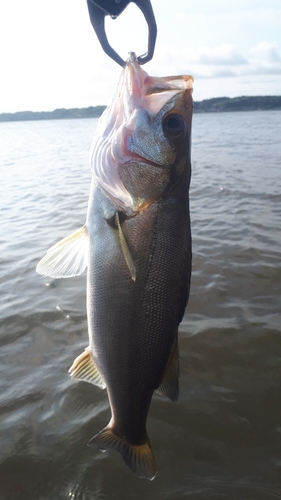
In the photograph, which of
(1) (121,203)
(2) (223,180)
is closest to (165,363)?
(1) (121,203)

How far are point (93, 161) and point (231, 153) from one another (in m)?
19.0

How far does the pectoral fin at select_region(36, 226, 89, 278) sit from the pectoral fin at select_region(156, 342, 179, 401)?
2.51 feet

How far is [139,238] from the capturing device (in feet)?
6.81

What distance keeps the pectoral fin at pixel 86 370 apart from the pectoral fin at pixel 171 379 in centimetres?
40

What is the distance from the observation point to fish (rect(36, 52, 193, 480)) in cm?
209

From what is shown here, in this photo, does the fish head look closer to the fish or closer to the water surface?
the fish

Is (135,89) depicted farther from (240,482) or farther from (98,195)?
(240,482)

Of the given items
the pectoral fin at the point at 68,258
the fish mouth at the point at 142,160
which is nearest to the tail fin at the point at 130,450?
the pectoral fin at the point at 68,258

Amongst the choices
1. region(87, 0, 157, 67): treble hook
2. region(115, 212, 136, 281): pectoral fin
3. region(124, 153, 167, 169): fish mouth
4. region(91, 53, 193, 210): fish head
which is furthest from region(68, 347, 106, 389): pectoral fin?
region(87, 0, 157, 67): treble hook

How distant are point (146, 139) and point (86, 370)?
4.78 ft

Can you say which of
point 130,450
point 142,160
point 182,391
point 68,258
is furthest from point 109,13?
point 182,391

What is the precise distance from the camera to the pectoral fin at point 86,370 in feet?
7.73

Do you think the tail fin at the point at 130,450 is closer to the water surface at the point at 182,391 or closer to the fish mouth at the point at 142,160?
the water surface at the point at 182,391

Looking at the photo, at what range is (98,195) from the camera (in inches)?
87.0
